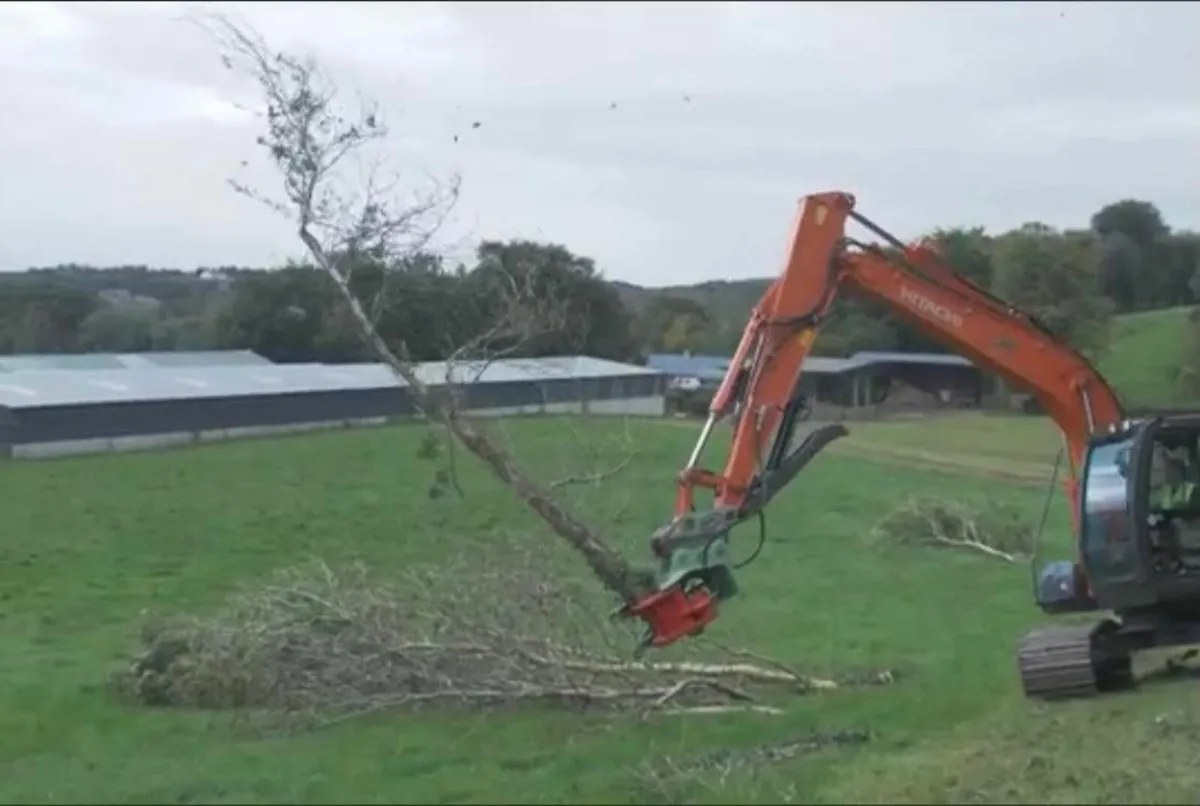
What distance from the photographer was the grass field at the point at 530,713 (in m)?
9.77

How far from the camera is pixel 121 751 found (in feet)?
38.4

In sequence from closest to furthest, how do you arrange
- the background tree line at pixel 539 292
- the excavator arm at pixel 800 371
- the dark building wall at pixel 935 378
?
the excavator arm at pixel 800 371, the background tree line at pixel 539 292, the dark building wall at pixel 935 378

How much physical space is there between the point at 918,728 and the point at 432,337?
25.7 ft

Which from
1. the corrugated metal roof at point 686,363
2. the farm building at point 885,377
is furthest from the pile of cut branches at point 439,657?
the corrugated metal roof at point 686,363

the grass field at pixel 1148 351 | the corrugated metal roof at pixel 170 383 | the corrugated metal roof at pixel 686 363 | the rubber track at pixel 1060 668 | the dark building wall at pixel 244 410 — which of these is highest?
the grass field at pixel 1148 351

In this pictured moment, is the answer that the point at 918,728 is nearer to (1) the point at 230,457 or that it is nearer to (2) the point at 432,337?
(2) the point at 432,337

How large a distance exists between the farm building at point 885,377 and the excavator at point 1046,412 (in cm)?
4125

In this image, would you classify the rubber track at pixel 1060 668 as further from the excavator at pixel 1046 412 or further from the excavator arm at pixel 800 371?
the excavator arm at pixel 800 371

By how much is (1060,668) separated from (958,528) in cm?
1259

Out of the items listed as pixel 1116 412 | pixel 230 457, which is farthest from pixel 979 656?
pixel 230 457

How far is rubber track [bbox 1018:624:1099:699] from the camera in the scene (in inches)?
492

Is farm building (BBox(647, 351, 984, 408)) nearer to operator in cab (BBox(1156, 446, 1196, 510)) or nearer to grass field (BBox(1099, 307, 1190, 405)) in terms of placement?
grass field (BBox(1099, 307, 1190, 405))

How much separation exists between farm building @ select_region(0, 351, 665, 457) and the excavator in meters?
12.8

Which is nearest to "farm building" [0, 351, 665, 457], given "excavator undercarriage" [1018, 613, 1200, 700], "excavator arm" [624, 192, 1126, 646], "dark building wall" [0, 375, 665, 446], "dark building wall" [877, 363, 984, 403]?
"dark building wall" [0, 375, 665, 446]
